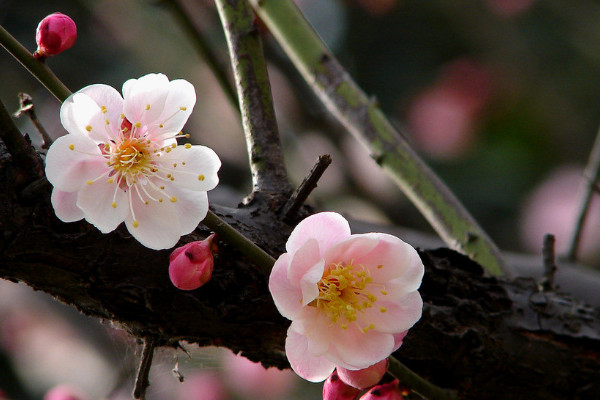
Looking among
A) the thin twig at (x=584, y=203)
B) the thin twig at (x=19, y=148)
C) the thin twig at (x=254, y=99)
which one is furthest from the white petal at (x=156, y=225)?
the thin twig at (x=584, y=203)

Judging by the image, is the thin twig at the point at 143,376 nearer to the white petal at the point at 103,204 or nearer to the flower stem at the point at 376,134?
the white petal at the point at 103,204

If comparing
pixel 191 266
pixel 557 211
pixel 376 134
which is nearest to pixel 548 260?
pixel 376 134

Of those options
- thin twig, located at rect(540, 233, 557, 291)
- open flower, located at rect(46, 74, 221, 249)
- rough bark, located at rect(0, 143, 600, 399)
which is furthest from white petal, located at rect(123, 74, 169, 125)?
thin twig, located at rect(540, 233, 557, 291)

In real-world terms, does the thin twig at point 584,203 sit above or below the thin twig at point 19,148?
below

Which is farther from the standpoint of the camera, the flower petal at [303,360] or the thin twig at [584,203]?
the thin twig at [584,203]

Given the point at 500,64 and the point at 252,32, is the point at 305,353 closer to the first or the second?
the point at 252,32

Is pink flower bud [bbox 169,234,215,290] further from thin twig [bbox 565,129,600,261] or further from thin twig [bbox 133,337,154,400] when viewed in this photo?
thin twig [bbox 565,129,600,261]
